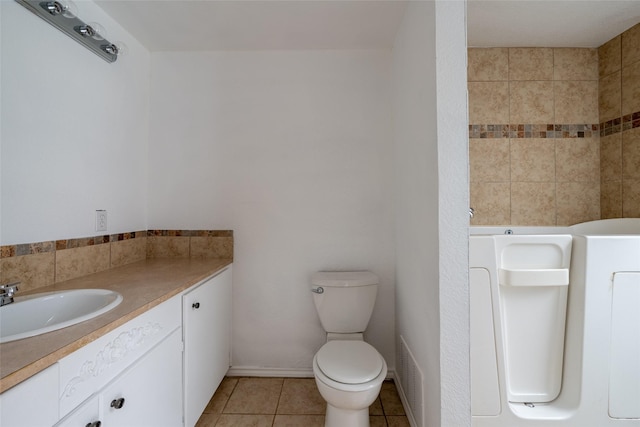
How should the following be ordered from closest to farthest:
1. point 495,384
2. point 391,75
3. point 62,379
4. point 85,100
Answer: point 62,379 → point 495,384 → point 85,100 → point 391,75

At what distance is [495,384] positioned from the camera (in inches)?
52.3

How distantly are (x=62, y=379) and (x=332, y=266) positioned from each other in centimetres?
148

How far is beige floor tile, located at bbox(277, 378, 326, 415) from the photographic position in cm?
163

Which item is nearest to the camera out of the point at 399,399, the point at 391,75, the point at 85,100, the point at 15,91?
the point at 15,91

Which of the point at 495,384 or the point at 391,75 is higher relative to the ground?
the point at 391,75

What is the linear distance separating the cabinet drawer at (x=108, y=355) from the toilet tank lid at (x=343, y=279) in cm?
89

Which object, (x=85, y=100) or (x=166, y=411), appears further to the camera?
(x=85, y=100)

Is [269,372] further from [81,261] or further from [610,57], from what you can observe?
[610,57]

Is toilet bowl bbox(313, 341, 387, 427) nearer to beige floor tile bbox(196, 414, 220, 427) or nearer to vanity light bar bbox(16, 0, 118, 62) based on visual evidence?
beige floor tile bbox(196, 414, 220, 427)

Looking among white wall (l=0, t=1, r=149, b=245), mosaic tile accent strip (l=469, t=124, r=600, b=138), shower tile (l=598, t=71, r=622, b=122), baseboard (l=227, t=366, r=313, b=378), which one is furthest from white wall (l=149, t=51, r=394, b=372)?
shower tile (l=598, t=71, r=622, b=122)

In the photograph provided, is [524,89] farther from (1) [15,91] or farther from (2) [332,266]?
(1) [15,91]

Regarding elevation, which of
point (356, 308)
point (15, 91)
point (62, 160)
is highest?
point (15, 91)

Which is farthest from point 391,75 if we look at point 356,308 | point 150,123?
point 150,123

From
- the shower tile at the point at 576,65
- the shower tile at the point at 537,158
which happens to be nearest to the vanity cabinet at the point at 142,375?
the shower tile at the point at 537,158
